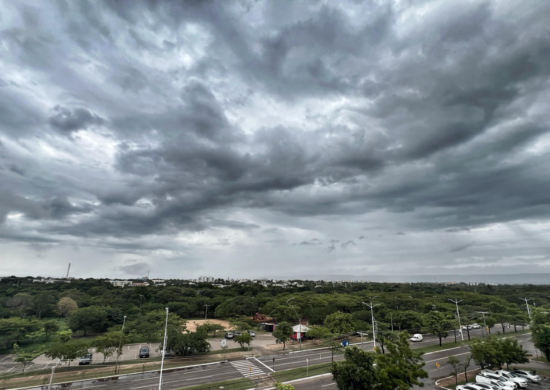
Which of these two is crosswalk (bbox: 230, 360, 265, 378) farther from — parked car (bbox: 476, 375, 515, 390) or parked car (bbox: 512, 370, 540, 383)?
parked car (bbox: 512, 370, 540, 383)

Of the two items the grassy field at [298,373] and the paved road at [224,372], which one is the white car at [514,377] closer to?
the paved road at [224,372]

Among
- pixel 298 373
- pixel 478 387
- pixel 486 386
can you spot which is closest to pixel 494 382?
pixel 486 386

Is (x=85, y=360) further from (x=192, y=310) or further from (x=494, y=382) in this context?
(x=494, y=382)

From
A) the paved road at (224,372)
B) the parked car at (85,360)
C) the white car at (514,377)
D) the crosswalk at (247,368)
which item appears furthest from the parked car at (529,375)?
the parked car at (85,360)

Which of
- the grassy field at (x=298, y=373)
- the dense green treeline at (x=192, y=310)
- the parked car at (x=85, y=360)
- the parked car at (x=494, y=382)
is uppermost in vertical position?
the dense green treeline at (x=192, y=310)

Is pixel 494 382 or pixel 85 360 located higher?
pixel 494 382

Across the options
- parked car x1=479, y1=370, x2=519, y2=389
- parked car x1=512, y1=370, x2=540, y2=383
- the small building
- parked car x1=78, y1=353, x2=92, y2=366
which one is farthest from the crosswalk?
parked car x1=512, y1=370, x2=540, y2=383
